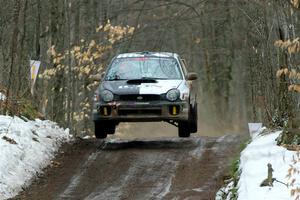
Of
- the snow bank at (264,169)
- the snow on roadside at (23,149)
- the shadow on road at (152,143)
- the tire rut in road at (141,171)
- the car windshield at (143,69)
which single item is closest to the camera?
the snow bank at (264,169)

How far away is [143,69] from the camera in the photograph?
14.7 meters

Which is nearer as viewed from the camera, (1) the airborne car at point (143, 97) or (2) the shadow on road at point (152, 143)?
(1) the airborne car at point (143, 97)

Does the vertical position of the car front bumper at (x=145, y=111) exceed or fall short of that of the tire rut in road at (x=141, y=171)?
it exceeds it

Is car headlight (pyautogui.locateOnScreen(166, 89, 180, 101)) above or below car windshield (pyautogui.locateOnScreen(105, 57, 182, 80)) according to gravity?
below

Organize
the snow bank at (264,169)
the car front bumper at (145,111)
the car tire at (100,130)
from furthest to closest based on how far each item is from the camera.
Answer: the car tire at (100,130) < the car front bumper at (145,111) < the snow bank at (264,169)

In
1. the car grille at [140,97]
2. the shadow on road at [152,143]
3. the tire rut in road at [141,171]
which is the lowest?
the tire rut in road at [141,171]

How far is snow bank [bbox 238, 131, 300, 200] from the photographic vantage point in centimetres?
770

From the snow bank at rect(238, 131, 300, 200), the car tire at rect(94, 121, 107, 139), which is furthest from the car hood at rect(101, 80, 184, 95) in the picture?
the snow bank at rect(238, 131, 300, 200)

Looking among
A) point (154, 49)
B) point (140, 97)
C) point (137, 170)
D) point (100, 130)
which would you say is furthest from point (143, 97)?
point (137, 170)

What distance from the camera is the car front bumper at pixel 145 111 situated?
13.6m

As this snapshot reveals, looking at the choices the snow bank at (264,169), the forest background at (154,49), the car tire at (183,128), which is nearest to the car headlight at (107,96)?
the forest background at (154,49)

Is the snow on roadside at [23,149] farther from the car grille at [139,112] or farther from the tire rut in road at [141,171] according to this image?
the car grille at [139,112]

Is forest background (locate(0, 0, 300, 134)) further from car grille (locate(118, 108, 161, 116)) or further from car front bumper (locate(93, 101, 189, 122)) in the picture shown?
car grille (locate(118, 108, 161, 116))

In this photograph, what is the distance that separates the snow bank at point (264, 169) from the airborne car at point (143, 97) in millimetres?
3329
